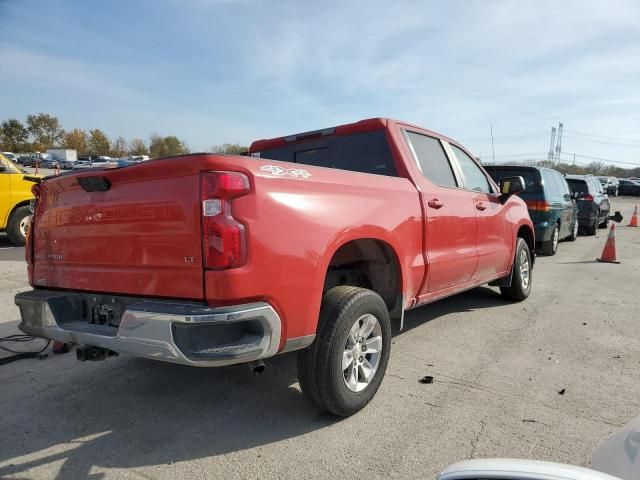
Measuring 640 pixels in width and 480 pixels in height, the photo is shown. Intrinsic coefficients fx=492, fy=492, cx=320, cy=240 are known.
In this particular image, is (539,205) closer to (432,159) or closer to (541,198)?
(541,198)

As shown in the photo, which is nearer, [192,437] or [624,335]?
[192,437]

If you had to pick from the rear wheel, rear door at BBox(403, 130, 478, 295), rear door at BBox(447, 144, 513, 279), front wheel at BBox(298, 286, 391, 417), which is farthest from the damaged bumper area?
the rear wheel

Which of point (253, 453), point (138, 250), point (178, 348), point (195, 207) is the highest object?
point (195, 207)

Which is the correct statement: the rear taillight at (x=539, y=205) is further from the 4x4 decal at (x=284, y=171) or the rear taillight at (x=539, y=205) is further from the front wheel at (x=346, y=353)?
the 4x4 decal at (x=284, y=171)

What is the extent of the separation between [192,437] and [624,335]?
437 cm

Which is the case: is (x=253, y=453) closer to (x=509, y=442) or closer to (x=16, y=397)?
(x=509, y=442)

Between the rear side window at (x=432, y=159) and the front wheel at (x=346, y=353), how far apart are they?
159 centimetres

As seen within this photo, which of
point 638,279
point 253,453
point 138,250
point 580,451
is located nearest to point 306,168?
point 138,250

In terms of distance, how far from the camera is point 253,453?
9.18 ft

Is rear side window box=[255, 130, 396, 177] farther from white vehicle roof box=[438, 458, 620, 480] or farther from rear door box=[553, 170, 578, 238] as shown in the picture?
rear door box=[553, 170, 578, 238]

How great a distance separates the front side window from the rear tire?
8.95 meters

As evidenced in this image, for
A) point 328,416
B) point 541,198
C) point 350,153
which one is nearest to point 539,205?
point 541,198

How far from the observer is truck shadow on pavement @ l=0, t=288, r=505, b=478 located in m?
2.79

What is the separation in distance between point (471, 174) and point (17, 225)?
9.23 meters
